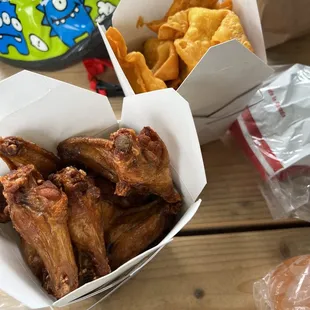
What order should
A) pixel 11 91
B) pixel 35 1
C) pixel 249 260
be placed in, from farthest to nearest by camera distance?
1. pixel 35 1
2. pixel 249 260
3. pixel 11 91

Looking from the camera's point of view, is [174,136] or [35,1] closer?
[174,136]

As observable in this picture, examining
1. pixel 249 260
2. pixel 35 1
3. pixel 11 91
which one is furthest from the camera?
pixel 35 1

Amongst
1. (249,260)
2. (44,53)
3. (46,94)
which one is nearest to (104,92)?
(44,53)

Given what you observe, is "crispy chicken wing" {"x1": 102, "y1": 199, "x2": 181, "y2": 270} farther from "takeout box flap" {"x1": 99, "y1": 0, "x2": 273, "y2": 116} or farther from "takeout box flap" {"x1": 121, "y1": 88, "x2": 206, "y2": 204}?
"takeout box flap" {"x1": 99, "y1": 0, "x2": 273, "y2": 116}

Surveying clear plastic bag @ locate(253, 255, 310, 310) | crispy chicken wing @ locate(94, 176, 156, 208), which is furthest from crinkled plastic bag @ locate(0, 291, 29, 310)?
clear plastic bag @ locate(253, 255, 310, 310)

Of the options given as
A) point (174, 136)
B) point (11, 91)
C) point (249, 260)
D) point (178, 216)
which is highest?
point (11, 91)

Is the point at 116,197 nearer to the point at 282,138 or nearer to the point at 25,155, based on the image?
the point at 25,155

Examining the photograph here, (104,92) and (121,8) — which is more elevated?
(121,8)

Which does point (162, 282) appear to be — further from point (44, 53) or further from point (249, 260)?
point (44, 53)
